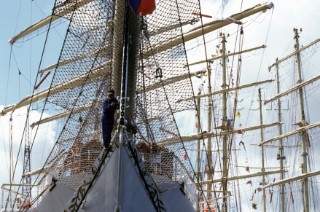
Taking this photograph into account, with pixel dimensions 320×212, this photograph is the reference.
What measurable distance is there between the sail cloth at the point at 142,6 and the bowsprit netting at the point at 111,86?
630 mm

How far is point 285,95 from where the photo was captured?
3369cm

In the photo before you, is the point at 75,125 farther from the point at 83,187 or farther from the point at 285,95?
the point at 285,95

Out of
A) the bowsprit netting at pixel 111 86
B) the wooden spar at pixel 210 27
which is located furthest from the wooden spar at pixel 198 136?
the wooden spar at pixel 210 27

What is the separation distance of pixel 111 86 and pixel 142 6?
1637 millimetres

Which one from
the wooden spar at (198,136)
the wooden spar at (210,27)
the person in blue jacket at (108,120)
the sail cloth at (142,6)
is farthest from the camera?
the wooden spar at (210,27)

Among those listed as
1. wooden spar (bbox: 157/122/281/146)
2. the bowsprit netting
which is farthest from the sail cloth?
wooden spar (bbox: 157/122/281/146)

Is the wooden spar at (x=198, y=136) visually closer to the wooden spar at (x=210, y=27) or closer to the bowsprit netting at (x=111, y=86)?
the bowsprit netting at (x=111, y=86)

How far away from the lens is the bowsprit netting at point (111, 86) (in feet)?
33.4

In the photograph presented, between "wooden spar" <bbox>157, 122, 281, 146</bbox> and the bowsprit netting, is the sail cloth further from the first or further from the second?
"wooden spar" <bbox>157, 122, 281, 146</bbox>

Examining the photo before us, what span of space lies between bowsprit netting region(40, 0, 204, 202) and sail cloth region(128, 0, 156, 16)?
63cm

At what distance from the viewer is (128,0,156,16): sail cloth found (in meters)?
9.55

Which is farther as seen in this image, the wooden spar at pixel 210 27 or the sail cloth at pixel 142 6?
the wooden spar at pixel 210 27

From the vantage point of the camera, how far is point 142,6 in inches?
376

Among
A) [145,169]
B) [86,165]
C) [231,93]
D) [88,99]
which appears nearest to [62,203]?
[86,165]
